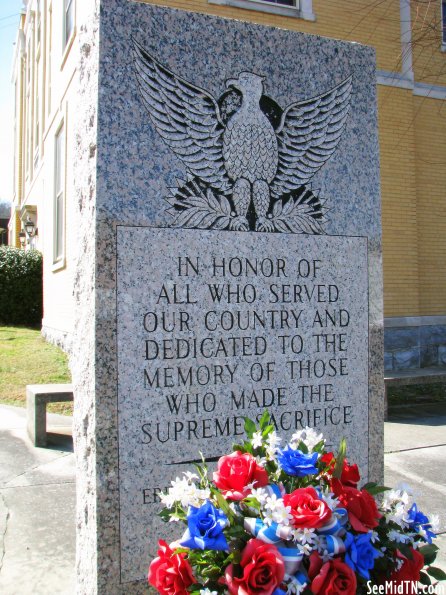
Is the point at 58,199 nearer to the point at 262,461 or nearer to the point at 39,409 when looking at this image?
the point at 39,409

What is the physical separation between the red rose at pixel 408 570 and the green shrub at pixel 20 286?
45.9ft

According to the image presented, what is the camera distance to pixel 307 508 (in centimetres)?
183

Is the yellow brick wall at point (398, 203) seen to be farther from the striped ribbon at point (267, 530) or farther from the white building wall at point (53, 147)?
the striped ribbon at point (267, 530)

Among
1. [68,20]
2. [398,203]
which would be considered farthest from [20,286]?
[398,203]

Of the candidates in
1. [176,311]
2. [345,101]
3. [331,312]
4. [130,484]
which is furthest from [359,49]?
[130,484]

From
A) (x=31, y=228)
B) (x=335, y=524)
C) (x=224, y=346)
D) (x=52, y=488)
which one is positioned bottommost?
(x=52, y=488)

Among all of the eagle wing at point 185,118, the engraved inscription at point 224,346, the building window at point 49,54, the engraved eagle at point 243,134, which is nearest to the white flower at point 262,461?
the engraved inscription at point 224,346

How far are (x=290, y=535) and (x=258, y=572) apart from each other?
15cm

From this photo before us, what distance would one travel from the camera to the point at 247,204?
3.05 m

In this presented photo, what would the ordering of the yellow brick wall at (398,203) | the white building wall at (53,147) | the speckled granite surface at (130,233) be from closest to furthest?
the speckled granite surface at (130,233) → the yellow brick wall at (398,203) → the white building wall at (53,147)

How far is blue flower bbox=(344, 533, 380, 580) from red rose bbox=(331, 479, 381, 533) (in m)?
0.03

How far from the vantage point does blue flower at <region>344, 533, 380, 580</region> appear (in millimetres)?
1827

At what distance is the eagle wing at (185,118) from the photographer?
2.87 metres

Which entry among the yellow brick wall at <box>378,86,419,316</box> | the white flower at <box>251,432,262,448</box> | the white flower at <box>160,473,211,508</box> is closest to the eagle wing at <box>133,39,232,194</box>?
the white flower at <box>251,432,262,448</box>
